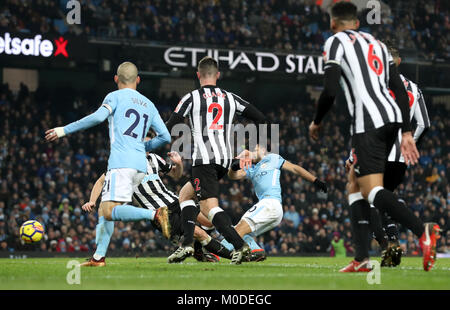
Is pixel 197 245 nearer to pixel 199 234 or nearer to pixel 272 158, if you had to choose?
pixel 199 234

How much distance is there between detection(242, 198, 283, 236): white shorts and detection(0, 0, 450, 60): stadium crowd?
43.4ft

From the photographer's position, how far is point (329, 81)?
6.20 m

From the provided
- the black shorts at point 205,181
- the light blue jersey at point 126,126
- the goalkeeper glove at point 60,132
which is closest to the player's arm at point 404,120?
the black shorts at point 205,181

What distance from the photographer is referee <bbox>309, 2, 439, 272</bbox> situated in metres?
6.07

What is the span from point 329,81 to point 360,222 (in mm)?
1451

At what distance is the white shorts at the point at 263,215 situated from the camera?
10.5 meters

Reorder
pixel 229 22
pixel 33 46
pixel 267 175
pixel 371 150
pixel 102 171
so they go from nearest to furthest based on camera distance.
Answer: pixel 371 150, pixel 267 175, pixel 33 46, pixel 102 171, pixel 229 22

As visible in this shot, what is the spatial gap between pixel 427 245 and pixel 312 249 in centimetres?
1544

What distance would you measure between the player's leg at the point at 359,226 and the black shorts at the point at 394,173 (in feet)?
2.39

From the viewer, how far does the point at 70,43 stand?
2244 cm

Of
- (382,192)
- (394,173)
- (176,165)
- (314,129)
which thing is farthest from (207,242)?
(382,192)

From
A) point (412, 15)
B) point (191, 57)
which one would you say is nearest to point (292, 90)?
point (412, 15)

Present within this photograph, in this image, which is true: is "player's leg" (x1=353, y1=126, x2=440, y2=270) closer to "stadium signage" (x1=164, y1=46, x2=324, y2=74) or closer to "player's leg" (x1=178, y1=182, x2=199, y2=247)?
"player's leg" (x1=178, y1=182, x2=199, y2=247)
